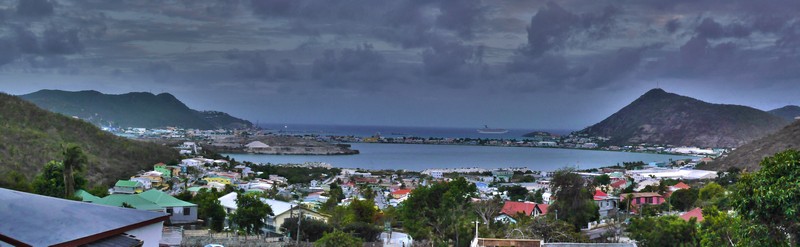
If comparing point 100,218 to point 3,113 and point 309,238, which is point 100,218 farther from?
point 3,113

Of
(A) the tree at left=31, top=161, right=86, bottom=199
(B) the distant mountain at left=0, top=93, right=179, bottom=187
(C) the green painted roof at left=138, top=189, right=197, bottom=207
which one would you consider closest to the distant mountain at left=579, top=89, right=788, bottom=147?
(B) the distant mountain at left=0, top=93, right=179, bottom=187

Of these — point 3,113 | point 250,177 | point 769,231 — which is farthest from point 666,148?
point 769,231

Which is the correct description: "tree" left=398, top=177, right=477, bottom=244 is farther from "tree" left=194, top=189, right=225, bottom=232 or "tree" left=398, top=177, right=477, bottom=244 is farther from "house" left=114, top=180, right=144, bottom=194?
"house" left=114, top=180, right=144, bottom=194

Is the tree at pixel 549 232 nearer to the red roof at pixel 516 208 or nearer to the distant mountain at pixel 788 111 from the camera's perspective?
the red roof at pixel 516 208

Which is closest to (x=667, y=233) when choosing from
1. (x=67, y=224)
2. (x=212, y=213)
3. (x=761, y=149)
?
(x=67, y=224)

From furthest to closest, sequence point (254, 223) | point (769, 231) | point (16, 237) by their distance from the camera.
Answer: point (254, 223) → point (769, 231) → point (16, 237)

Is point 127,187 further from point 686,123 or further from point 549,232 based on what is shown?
point 686,123
